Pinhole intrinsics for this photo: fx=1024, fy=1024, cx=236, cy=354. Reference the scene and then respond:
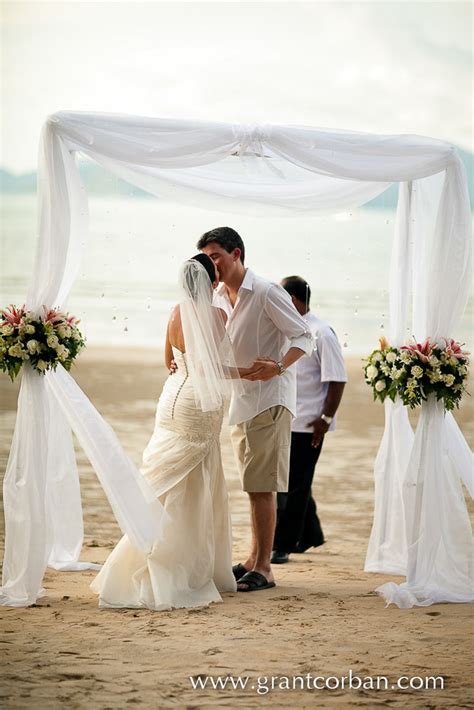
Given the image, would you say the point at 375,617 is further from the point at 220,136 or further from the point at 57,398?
the point at 220,136

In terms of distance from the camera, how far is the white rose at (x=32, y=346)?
5582 mm

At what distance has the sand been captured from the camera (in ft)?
13.6

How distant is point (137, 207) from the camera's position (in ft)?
21.4

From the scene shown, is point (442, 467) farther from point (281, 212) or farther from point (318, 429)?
point (281, 212)

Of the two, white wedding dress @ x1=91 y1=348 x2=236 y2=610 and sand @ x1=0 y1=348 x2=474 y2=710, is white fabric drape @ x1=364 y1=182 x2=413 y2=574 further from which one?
white wedding dress @ x1=91 y1=348 x2=236 y2=610

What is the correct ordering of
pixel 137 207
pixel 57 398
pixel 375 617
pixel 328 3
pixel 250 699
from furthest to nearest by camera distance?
pixel 328 3 → pixel 137 207 → pixel 57 398 → pixel 375 617 → pixel 250 699

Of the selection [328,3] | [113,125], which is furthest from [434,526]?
[328,3]

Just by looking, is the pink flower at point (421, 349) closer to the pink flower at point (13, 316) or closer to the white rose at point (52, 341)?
the white rose at point (52, 341)

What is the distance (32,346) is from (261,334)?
1391mm

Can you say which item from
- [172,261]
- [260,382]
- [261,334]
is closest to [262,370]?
[260,382]

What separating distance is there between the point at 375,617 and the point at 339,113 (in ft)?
94.3

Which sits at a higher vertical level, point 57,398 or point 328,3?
point 328,3

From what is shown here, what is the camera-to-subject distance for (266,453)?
20.0 feet

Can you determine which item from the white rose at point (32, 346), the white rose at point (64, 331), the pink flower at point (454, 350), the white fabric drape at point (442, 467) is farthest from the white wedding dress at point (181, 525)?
the pink flower at point (454, 350)
